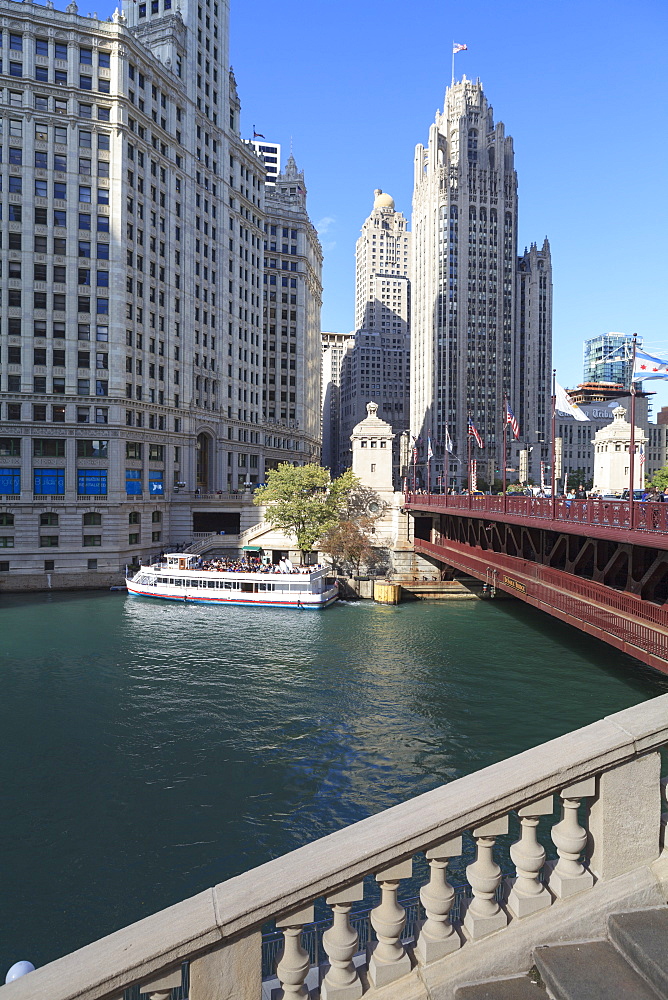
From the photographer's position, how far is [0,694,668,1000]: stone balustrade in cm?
453

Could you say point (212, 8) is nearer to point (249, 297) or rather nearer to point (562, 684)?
point (249, 297)

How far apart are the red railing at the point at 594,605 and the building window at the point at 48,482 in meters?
45.7

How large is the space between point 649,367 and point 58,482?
191 ft

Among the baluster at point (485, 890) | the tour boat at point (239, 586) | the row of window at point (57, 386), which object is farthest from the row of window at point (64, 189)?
the baluster at point (485, 890)

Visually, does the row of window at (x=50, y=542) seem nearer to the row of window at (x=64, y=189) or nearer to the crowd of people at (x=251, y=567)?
the crowd of people at (x=251, y=567)

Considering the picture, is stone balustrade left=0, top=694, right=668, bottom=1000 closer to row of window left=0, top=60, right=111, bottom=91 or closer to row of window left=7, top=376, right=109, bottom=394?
row of window left=7, top=376, right=109, bottom=394

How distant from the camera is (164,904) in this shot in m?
15.7

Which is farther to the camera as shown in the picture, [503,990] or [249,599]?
[249,599]

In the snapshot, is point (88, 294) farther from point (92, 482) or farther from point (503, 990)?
point (503, 990)

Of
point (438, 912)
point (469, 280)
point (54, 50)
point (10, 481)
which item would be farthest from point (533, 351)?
point (438, 912)

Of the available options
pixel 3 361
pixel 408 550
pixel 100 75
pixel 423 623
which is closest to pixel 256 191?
pixel 100 75

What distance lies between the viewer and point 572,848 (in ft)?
16.8

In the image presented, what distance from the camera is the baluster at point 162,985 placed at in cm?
427

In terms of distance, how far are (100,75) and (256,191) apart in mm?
36956
